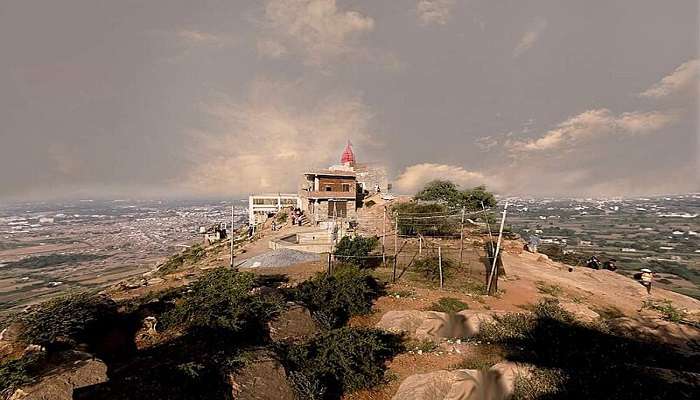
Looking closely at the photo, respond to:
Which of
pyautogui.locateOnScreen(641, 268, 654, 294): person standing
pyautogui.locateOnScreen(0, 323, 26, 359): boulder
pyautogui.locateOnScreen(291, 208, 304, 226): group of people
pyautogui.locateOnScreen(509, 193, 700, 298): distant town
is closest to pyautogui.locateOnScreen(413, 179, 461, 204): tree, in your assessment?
pyautogui.locateOnScreen(509, 193, 700, 298): distant town

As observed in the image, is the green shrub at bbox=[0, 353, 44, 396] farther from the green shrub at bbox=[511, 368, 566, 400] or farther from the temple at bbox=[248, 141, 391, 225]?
the temple at bbox=[248, 141, 391, 225]

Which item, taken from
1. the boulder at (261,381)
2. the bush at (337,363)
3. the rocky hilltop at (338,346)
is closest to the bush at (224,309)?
the rocky hilltop at (338,346)

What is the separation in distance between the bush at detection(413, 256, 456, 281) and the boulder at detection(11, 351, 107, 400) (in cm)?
1762

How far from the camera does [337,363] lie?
944 centimetres

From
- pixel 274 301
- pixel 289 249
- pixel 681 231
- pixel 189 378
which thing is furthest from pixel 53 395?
pixel 681 231

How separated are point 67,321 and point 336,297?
969cm

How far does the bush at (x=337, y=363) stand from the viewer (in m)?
8.83

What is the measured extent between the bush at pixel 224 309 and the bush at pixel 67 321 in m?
2.16

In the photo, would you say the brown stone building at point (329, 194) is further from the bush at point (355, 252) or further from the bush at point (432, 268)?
the bush at point (432, 268)

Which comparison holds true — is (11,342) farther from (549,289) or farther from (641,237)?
(641,237)

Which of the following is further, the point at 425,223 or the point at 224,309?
the point at 425,223

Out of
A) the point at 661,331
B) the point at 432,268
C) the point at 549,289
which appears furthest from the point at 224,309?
the point at 549,289

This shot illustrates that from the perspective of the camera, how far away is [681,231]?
74.8 metres

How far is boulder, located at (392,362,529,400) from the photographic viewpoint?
862 cm
